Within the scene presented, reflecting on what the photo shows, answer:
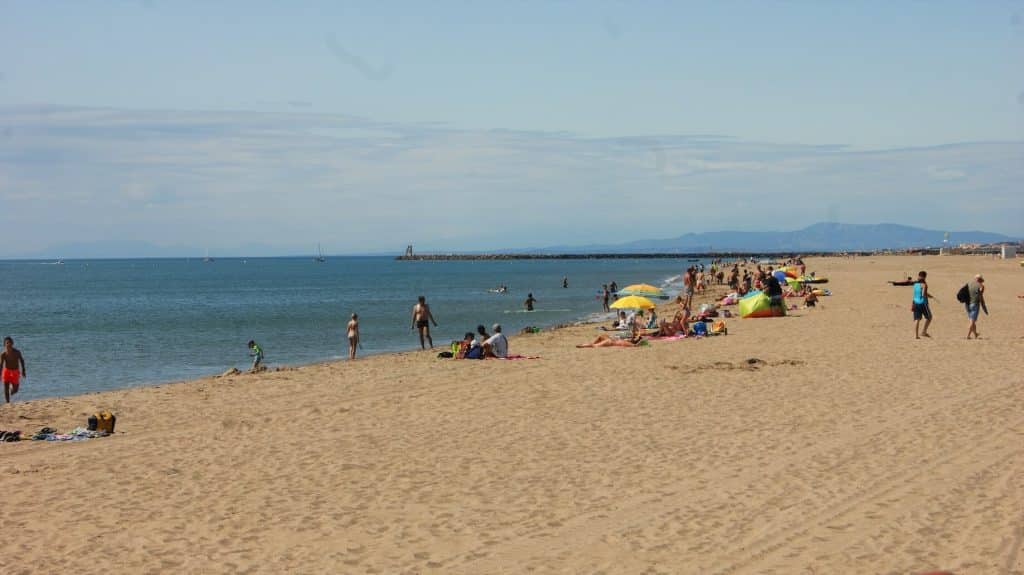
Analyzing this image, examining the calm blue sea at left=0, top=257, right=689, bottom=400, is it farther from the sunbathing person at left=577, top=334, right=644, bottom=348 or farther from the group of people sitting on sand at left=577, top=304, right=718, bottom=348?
the sunbathing person at left=577, top=334, right=644, bottom=348

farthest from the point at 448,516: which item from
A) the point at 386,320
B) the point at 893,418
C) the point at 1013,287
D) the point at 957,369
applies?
the point at 1013,287

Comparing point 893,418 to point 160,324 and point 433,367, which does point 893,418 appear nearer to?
point 433,367

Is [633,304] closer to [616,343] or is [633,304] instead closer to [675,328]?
[675,328]

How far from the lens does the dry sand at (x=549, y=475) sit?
6617 millimetres

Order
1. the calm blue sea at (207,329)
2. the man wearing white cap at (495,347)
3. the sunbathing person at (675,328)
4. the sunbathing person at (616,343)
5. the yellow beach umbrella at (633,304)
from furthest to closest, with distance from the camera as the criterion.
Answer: the calm blue sea at (207,329), the yellow beach umbrella at (633,304), the sunbathing person at (675,328), the sunbathing person at (616,343), the man wearing white cap at (495,347)

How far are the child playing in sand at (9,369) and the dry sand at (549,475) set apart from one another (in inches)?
43.9

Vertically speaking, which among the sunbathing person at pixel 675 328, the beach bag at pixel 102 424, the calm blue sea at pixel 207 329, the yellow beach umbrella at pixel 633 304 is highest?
the yellow beach umbrella at pixel 633 304

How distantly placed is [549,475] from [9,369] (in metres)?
11.5

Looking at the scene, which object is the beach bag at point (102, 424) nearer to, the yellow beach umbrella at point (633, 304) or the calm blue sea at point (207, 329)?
the calm blue sea at point (207, 329)

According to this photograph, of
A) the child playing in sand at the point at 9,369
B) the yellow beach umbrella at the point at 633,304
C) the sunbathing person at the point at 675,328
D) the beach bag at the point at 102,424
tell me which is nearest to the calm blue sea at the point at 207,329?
the child playing in sand at the point at 9,369

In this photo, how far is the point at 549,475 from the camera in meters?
8.84

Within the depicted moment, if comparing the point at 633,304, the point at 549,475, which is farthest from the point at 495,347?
the point at 549,475

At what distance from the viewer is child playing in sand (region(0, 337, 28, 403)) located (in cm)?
1588

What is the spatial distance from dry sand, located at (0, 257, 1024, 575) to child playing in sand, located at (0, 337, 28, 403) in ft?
3.66
